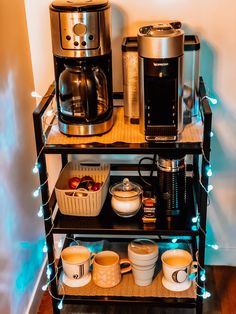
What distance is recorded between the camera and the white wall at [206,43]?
2.00 meters

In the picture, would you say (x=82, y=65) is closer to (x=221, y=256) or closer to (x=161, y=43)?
(x=161, y=43)

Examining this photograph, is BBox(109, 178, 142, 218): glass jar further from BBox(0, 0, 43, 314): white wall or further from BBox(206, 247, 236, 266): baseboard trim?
BBox(206, 247, 236, 266): baseboard trim

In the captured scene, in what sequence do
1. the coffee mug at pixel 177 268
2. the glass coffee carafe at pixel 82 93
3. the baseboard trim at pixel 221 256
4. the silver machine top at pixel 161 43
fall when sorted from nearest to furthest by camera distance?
the silver machine top at pixel 161 43, the glass coffee carafe at pixel 82 93, the coffee mug at pixel 177 268, the baseboard trim at pixel 221 256

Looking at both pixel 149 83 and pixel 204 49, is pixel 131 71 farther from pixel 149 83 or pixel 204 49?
pixel 204 49

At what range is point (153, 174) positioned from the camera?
88.1 inches

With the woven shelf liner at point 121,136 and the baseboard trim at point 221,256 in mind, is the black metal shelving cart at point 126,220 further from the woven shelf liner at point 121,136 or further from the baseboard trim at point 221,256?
the baseboard trim at point 221,256

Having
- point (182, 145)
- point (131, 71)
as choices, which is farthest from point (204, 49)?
point (182, 145)

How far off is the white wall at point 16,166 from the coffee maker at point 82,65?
22cm

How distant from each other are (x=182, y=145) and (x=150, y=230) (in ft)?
1.08

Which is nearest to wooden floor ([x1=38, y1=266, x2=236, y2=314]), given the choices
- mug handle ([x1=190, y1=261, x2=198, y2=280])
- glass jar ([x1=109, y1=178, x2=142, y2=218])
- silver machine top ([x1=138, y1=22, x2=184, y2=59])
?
mug handle ([x1=190, y1=261, x2=198, y2=280])

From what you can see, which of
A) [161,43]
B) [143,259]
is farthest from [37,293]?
[161,43]

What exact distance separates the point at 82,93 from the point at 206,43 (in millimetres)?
603

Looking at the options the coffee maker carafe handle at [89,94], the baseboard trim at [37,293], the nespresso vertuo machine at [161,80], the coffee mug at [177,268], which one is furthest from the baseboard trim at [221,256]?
the coffee maker carafe handle at [89,94]

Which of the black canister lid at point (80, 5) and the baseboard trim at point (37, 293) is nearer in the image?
the black canister lid at point (80, 5)
